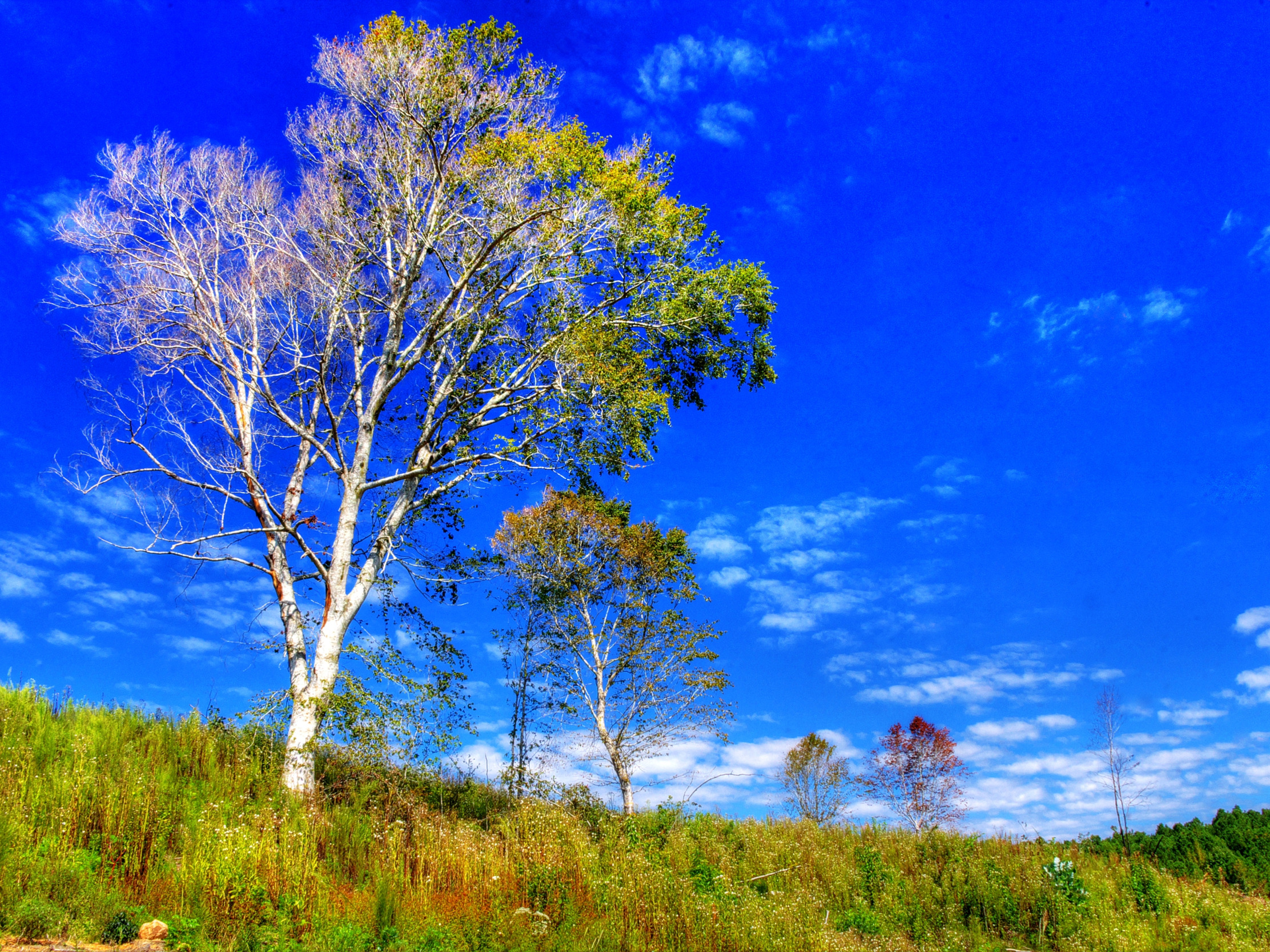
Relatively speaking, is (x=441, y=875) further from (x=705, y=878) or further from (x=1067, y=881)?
(x=1067, y=881)

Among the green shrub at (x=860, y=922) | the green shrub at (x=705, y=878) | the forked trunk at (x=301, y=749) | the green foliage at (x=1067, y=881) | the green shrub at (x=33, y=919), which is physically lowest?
the green shrub at (x=860, y=922)

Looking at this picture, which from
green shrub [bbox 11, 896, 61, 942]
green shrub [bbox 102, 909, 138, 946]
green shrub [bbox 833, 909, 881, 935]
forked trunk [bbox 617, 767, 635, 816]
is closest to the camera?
green shrub [bbox 11, 896, 61, 942]

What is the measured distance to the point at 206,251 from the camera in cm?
1517

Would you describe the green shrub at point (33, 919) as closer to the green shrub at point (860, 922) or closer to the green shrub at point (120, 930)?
the green shrub at point (120, 930)

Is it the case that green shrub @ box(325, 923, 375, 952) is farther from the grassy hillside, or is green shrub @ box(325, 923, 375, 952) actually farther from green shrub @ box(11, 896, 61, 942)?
green shrub @ box(11, 896, 61, 942)

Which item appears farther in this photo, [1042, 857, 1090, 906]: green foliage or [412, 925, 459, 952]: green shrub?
[1042, 857, 1090, 906]: green foliage

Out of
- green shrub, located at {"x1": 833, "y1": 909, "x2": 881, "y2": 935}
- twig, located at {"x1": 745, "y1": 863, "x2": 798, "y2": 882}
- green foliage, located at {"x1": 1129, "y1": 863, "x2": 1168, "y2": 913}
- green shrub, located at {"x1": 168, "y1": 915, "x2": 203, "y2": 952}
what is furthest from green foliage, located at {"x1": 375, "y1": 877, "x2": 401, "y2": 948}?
green foliage, located at {"x1": 1129, "y1": 863, "x2": 1168, "y2": 913}

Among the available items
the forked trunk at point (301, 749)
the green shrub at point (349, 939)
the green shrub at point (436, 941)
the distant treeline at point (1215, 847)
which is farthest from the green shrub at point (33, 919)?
the distant treeline at point (1215, 847)

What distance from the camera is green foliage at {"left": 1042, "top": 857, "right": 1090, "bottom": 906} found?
10.0m

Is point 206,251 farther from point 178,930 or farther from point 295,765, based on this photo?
point 178,930

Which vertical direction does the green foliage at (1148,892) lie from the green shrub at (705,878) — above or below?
below

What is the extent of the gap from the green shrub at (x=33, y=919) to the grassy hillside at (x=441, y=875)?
13mm

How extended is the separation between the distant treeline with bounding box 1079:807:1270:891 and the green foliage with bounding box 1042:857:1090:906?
4524 millimetres

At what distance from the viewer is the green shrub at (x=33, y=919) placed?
5.83m
